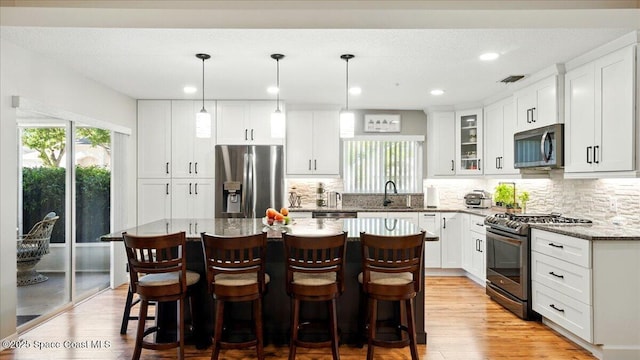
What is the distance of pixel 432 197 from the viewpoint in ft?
19.6

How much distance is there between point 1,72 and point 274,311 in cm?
298

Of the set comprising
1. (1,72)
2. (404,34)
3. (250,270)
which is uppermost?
(404,34)

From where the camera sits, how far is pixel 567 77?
153 inches

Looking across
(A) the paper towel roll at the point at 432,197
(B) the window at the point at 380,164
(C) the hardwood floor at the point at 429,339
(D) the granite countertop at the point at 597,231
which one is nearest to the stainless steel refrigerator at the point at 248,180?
(B) the window at the point at 380,164

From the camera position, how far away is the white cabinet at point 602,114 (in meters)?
3.13

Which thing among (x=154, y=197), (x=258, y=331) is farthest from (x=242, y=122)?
(x=258, y=331)

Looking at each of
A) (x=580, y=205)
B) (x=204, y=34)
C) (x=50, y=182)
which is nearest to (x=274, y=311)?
(x=204, y=34)

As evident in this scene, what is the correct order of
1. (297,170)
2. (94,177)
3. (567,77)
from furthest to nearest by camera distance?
1. (297,170)
2. (94,177)
3. (567,77)

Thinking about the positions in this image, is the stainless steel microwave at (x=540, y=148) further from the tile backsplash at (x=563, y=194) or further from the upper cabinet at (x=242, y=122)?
the upper cabinet at (x=242, y=122)

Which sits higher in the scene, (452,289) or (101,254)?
(101,254)

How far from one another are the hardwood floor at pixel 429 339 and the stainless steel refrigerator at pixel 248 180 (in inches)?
71.2

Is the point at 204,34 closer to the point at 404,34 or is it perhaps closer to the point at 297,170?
the point at 404,34

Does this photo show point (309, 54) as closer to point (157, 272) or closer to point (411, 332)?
point (157, 272)

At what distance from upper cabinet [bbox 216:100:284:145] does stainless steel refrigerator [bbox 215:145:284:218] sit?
185mm
